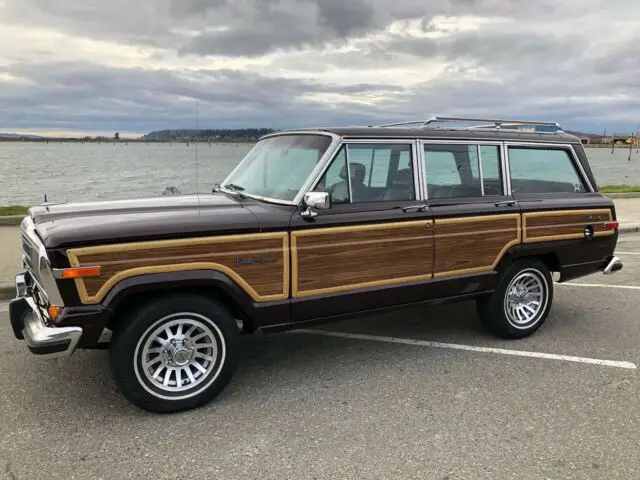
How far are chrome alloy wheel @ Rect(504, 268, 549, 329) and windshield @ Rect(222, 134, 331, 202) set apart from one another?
92.6 inches

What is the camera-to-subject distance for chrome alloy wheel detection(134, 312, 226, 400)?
12.1 ft

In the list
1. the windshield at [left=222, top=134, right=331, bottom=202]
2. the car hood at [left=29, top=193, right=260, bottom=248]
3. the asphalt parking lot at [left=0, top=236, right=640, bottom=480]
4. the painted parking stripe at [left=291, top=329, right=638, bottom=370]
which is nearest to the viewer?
the asphalt parking lot at [left=0, top=236, right=640, bottom=480]

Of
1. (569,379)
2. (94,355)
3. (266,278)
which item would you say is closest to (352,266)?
(266,278)

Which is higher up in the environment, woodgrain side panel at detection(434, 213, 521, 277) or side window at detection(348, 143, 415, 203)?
side window at detection(348, 143, 415, 203)

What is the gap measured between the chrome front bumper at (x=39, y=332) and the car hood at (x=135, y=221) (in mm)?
558

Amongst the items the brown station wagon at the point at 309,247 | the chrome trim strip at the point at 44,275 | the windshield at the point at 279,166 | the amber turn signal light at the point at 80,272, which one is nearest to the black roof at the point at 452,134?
the brown station wagon at the point at 309,247

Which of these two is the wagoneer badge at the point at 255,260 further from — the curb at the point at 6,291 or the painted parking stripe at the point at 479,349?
the curb at the point at 6,291

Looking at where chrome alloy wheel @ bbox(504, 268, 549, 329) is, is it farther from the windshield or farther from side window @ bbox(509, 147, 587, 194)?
the windshield

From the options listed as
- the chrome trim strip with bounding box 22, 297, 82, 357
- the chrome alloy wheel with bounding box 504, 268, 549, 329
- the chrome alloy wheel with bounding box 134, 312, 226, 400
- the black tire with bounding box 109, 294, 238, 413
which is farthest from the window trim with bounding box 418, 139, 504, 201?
the chrome trim strip with bounding box 22, 297, 82, 357

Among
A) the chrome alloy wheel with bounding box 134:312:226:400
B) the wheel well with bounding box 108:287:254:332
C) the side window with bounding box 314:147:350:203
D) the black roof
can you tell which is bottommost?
the chrome alloy wheel with bounding box 134:312:226:400

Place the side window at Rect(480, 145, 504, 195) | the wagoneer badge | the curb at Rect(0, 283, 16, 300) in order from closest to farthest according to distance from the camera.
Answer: the wagoneer badge < the side window at Rect(480, 145, 504, 195) < the curb at Rect(0, 283, 16, 300)

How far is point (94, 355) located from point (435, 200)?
328 cm

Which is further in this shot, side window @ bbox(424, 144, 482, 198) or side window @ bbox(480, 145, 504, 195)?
side window @ bbox(480, 145, 504, 195)

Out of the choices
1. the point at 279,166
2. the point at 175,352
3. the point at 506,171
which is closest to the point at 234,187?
the point at 279,166
